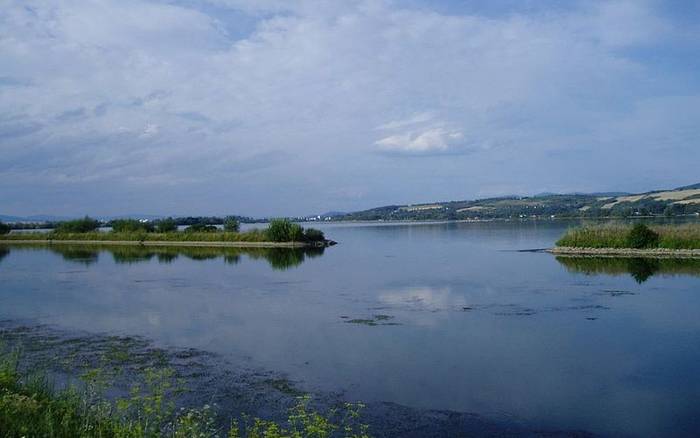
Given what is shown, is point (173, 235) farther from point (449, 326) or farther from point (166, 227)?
point (449, 326)

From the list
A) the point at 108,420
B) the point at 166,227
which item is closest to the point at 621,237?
the point at 108,420

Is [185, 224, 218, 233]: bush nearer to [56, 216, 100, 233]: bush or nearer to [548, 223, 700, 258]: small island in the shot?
[56, 216, 100, 233]: bush

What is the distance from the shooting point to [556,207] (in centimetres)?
10312

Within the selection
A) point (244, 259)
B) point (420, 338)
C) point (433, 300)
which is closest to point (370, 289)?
point (433, 300)

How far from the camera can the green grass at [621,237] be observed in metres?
26.7

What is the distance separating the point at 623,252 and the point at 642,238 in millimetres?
999

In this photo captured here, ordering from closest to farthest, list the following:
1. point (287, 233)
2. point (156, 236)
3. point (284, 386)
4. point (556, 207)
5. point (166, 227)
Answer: point (284, 386), point (287, 233), point (156, 236), point (166, 227), point (556, 207)

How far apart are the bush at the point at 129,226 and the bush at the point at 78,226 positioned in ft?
10.8

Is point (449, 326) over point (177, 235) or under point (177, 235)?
under

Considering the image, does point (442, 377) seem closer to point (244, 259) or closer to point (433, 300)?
point (433, 300)

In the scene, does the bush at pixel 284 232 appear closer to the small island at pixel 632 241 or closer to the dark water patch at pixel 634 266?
the small island at pixel 632 241

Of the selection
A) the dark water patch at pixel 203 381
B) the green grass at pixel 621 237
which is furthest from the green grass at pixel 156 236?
the dark water patch at pixel 203 381

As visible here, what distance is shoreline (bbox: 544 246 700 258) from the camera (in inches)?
1027

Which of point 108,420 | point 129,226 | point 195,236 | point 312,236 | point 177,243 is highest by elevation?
point 129,226
